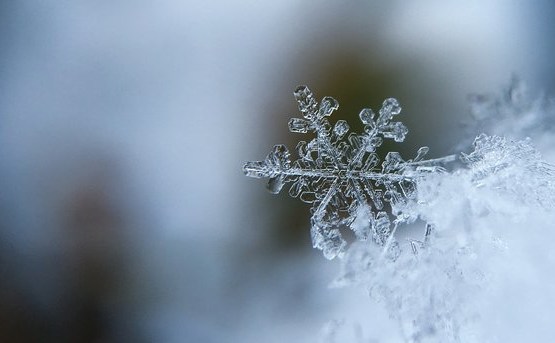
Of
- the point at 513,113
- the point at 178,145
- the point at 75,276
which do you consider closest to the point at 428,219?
the point at 513,113

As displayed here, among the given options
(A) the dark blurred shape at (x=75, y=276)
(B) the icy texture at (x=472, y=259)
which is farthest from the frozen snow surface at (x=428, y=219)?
(A) the dark blurred shape at (x=75, y=276)

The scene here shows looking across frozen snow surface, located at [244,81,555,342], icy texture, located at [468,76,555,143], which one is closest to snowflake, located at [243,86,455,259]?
frozen snow surface, located at [244,81,555,342]

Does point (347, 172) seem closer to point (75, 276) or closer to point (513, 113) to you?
point (513, 113)

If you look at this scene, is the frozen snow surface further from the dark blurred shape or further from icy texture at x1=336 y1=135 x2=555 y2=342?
the dark blurred shape

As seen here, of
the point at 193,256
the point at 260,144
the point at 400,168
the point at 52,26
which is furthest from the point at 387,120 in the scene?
the point at 52,26

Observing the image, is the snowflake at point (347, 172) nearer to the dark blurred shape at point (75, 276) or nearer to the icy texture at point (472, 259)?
the icy texture at point (472, 259)

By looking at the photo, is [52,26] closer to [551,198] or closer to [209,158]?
[209,158]
